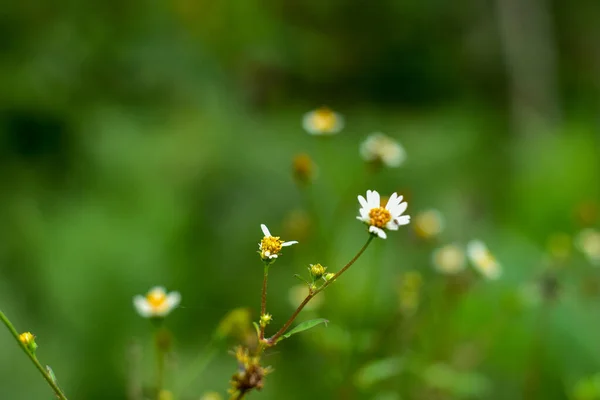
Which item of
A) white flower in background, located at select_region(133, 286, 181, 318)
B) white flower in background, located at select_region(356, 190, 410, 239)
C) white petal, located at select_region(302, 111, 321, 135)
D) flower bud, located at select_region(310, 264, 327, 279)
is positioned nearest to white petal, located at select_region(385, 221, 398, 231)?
white flower in background, located at select_region(356, 190, 410, 239)

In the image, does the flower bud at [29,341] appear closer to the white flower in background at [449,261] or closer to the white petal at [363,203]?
the white petal at [363,203]

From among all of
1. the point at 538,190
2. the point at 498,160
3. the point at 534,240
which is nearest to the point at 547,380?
the point at 534,240

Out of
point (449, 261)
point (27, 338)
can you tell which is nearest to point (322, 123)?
point (449, 261)

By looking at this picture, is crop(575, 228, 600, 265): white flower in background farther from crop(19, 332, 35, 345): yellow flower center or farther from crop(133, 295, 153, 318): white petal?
crop(19, 332, 35, 345): yellow flower center

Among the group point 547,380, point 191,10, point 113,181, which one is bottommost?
point 547,380

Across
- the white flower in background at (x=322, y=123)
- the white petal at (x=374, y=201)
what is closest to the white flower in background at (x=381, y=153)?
the white flower in background at (x=322, y=123)

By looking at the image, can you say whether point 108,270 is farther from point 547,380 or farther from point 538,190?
point 538,190

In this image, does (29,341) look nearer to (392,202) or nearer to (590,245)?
(392,202)
